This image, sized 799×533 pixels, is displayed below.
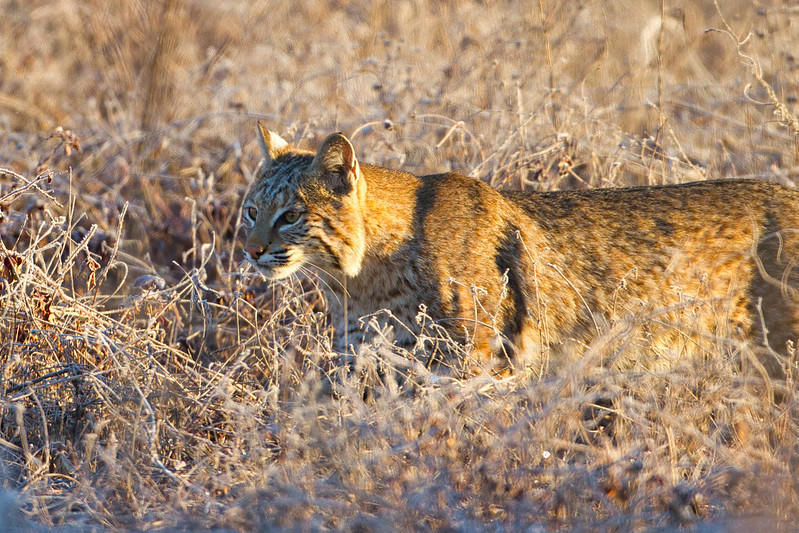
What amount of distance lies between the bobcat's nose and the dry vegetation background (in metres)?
0.44

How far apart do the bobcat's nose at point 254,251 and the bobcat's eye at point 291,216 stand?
0.20 m

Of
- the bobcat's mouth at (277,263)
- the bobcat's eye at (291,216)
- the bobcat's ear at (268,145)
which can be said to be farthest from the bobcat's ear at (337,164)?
the bobcat's ear at (268,145)

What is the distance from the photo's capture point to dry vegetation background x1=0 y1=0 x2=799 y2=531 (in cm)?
350

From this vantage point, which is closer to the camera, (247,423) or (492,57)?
(247,423)

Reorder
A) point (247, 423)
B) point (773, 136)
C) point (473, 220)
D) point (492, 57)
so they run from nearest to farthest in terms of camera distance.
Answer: point (247, 423) → point (473, 220) → point (773, 136) → point (492, 57)

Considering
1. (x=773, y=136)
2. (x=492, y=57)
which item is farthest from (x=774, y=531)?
(x=492, y=57)

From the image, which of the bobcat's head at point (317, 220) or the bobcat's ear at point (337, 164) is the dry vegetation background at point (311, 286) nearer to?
the bobcat's head at point (317, 220)

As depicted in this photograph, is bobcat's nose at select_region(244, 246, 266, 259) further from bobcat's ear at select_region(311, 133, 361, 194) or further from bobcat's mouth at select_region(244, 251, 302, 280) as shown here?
bobcat's ear at select_region(311, 133, 361, 194)

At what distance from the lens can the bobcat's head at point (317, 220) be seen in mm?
4703

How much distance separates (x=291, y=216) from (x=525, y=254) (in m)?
1.27

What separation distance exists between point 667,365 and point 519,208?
3.80 feet

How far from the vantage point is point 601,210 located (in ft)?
16.7

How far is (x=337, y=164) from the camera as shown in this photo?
4742mm

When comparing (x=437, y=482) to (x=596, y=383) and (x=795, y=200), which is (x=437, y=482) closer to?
(x=596, y=383)
